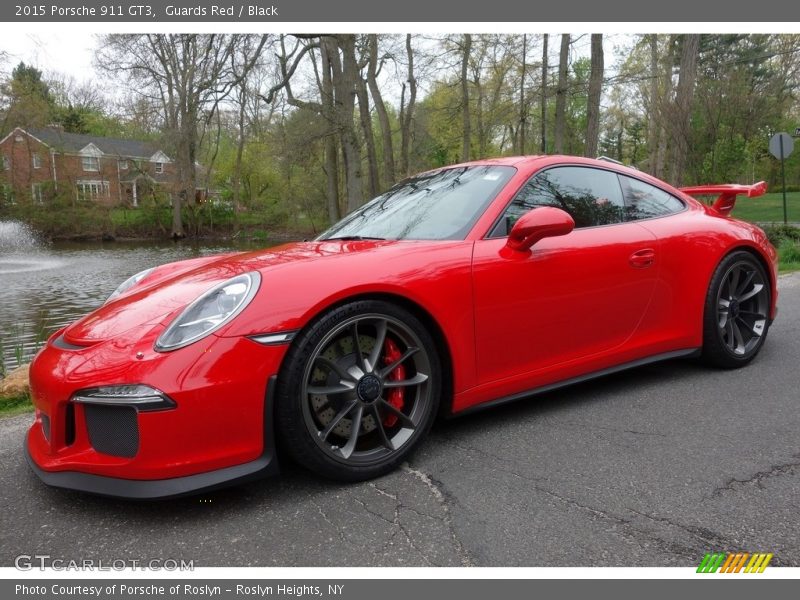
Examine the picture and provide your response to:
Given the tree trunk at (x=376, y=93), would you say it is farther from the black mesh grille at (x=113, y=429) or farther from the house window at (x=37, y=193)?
the house window at (x=37, y=193)

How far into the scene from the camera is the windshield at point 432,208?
289 centimetres

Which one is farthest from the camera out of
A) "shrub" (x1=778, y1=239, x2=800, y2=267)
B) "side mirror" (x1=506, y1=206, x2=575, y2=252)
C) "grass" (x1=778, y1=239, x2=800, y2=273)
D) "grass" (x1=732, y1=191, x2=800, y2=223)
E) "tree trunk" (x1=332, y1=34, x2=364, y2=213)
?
"grass" (x1=732, y1=191, x2=800, y2=223)

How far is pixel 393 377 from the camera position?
2.54m

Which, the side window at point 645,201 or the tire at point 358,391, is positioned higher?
the side window at point 645,201

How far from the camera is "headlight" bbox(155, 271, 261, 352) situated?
6.82 ft

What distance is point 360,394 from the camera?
92.3 inches

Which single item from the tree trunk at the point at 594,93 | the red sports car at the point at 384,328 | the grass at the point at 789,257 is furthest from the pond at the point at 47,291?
the tree trunk at the point at 594,93

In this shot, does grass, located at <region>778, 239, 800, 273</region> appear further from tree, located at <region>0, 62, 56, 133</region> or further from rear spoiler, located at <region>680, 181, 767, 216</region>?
tree, located at <region>0, 62, 56, 133</region>

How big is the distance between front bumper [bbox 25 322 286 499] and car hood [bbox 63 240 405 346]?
0.14 meters

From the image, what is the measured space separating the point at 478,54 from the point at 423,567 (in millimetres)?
23910

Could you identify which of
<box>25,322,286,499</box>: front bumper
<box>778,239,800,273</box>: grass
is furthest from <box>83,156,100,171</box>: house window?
<box>25,322,286,499</box>: front bumper

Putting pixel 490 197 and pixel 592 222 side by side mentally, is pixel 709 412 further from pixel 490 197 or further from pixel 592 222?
pixel 490 197

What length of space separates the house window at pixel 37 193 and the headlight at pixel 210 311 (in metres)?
35.6

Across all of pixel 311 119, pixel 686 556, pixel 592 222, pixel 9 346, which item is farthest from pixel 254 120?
pixel 686 556
